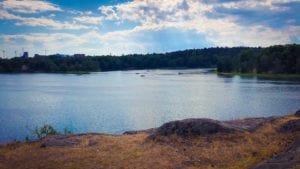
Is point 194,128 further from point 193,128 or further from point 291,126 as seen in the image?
point 291,126

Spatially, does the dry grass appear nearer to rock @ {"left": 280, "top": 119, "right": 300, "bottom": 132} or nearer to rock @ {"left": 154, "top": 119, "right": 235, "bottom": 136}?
rock @ {"left": 154, "top": 119, "right": 235, "bottom": 136}

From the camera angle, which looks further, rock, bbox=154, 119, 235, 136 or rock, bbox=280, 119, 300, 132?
rock, bbox=280, 119, 300, 132

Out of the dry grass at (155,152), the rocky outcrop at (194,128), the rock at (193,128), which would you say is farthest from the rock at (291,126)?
the rock at (193,128)

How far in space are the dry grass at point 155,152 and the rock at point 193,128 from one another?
1.29ft

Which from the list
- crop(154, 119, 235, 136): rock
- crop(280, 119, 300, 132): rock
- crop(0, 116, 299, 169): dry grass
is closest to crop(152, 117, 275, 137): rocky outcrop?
crop(154, 119, 235, 136): rock

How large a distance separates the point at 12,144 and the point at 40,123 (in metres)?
24.1

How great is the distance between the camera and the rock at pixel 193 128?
59.3 feet

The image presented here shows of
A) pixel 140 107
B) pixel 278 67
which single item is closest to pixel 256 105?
pixel 140 107

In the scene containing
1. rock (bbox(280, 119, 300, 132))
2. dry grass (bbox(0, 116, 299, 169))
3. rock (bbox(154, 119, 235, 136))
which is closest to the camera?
dry grass (bbox(0, 116, 299, 169))

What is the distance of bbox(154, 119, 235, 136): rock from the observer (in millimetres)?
18062

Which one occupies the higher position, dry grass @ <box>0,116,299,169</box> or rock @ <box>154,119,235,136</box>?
rock @ <box>154,119,235,136</box>

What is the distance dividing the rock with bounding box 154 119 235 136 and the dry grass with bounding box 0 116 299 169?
394 mm

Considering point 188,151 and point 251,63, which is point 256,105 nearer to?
point 188,151

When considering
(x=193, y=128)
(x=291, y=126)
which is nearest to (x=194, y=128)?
(x=193, y=128)
